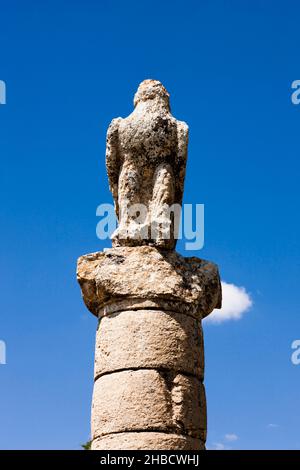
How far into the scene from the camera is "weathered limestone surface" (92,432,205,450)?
640cm

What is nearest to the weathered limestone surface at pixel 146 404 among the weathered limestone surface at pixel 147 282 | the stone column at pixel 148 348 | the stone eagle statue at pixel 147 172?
the stone column at pixel 148 348

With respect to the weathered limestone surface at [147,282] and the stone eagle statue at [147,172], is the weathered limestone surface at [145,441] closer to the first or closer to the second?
the weathered limestone surface at [147,282]

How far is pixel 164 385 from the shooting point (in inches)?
263

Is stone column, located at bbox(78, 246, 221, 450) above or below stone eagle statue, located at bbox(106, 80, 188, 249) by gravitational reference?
below

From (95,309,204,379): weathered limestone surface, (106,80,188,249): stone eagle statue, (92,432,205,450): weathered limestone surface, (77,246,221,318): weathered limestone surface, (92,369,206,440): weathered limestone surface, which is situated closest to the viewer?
(92,432,205,450): weathered limestone surface

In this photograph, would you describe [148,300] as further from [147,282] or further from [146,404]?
[146,404]

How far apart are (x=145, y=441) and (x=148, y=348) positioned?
825 mm

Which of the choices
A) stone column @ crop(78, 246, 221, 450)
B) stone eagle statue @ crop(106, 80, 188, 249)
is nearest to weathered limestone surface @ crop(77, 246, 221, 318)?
stone column @ crop(78, 246, 221, 450)

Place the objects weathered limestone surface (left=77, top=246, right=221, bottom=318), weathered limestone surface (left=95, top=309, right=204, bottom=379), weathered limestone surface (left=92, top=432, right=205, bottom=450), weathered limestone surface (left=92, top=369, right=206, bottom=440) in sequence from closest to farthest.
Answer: weathered limestone surface (left=92, top=432, right=205, bottom=450)
weathered limestone surface (left=92, top=369, right=206, bottom=440)
weathered limestone surface (left=95, top=309, right=204, bottom=379)
weathered limestone surface (left=77, top=246, right=221, bottom=318)

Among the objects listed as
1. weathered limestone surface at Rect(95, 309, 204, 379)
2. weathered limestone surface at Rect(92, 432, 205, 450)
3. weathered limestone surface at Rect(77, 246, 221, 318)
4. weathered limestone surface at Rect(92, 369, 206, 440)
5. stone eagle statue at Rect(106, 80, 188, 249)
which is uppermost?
stone eagle statue at Rect(106, 80, 188, 249)

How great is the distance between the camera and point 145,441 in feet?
21.0

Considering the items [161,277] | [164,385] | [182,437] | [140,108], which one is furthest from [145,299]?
[140,108]

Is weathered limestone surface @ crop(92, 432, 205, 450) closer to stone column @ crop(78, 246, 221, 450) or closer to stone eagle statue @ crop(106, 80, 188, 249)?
stone column @ crop(78, 246, 221, 450)

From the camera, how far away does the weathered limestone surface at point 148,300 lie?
6586 mm
